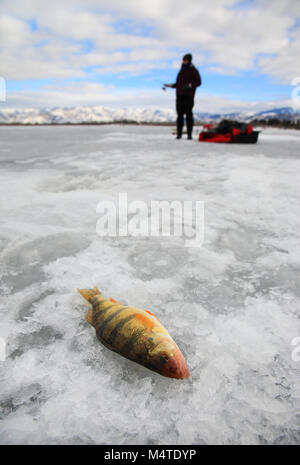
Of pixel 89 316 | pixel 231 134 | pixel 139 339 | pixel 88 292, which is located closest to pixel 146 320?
pixel 139 339

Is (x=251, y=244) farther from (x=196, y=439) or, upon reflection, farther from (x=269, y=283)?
(x=196, y=439)

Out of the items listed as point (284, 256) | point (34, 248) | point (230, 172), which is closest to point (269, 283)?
point (284, 256)

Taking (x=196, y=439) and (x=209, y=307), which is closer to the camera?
(x=196, y=439)

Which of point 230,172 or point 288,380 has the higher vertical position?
point 230,172

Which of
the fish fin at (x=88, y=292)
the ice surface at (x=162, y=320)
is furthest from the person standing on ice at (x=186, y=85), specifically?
the fish fin at (x=88, y=292)

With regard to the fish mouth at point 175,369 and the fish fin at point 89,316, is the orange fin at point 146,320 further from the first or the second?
the fish fin at point 89,316

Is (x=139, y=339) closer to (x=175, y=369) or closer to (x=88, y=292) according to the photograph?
(x=175, y=369)

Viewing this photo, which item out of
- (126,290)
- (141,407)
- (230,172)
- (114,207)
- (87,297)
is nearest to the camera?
(141,407)

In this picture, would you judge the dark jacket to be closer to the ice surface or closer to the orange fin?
the ice surface
